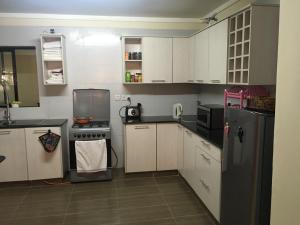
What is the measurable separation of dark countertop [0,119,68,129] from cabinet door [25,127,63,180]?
0.06m

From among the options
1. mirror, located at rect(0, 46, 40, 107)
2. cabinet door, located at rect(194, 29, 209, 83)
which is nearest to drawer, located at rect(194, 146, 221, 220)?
cabinet door, located at rect(194, 29, 209, 83)

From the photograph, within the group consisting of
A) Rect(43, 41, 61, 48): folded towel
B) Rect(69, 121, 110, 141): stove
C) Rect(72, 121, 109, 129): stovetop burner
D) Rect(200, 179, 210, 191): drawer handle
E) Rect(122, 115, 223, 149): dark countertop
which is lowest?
Rect(200, 179, 210, 191): drawer handle

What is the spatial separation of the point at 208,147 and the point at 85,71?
2.34 m

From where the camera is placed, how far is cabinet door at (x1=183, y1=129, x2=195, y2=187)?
3.14 m

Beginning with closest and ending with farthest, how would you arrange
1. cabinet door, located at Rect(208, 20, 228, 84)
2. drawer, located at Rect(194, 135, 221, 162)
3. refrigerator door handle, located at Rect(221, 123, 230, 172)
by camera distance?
refrigerator door handle, located at Rect(221, 123, 230, 172), drawer, located at Rect(194, 135, 221, 162), cabinet door, located at Rect(208, 20, 228, 84)

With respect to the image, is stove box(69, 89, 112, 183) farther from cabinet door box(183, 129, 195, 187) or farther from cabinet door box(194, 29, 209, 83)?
cabinet door box(194, 29, 209, 83)

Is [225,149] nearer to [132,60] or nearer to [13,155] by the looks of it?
[132,60]

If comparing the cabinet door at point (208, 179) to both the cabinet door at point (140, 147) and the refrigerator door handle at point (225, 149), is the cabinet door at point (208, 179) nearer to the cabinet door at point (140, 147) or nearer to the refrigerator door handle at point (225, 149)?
the refrigerator door handle at point (225, 149)

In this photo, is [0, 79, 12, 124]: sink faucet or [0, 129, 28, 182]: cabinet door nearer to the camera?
[0, 129, 28, 182]: cabinet door

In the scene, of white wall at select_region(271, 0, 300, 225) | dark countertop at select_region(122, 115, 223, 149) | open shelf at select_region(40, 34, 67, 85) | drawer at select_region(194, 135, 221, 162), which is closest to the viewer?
white wall at select_region(271, 0, 300, 225)

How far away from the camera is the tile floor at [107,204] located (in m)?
2.69

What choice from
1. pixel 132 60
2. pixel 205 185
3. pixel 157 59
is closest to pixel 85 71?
pixel 132 60

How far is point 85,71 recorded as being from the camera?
395cm

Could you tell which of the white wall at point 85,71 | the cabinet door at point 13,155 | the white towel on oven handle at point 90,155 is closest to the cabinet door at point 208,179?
the white towel on oven handle at point 90,155
